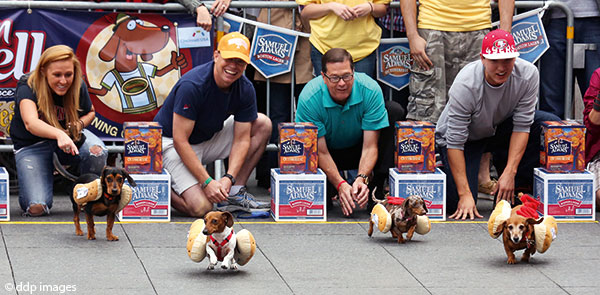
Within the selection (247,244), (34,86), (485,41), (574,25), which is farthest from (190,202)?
(574,25)

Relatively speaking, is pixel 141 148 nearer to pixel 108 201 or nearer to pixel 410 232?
pixel 108 201

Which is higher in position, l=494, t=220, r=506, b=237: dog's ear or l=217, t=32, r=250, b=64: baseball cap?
l=217, t=32, r=250, b=64: baseball cap

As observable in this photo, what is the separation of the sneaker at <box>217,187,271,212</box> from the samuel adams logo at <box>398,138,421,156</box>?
1109mm

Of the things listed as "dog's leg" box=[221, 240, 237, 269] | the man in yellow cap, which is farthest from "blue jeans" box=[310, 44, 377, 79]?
"dog's leg" box=[221, 240, 237, 269]

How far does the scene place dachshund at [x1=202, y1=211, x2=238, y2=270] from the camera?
18.1 ft

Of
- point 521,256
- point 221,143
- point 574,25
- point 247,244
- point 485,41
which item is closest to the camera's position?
point 247,244

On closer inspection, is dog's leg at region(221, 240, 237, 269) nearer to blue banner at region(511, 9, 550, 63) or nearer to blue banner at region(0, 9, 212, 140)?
blue banner at region(0, 9, 212, 140)

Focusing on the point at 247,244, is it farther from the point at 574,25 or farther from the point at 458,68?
the point at 574,25

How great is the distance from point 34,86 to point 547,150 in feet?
12.4

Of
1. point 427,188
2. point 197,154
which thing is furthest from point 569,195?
point 197,154

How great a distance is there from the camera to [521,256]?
20.5 feet

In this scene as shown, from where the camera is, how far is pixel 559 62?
8742mm

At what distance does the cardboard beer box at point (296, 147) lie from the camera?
7414 millimetres

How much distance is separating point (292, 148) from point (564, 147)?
200 cm
